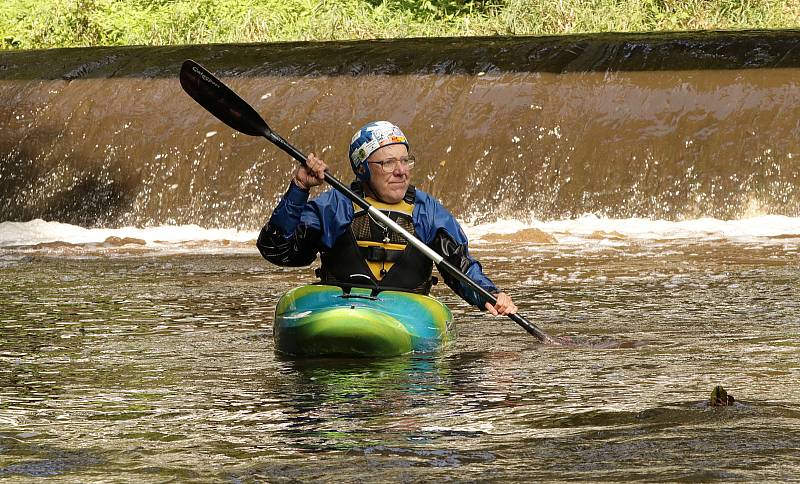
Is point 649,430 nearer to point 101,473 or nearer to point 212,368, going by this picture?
point 101,473

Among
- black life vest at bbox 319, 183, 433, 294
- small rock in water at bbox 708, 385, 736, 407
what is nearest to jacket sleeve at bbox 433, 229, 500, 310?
black life vest at bbox 319, 183, 433, 294

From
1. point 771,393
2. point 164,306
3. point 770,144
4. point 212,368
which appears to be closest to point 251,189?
point 770,144

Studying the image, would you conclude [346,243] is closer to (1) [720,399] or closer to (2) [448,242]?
(2) [448,242]

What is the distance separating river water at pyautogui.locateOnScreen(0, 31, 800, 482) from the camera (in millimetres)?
4344

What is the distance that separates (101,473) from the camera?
3.99 m

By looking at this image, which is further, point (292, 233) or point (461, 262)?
point (461, 262)

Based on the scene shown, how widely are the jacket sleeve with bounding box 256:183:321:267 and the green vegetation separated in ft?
44.0

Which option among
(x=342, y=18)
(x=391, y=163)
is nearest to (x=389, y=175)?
(x=391, y=163)

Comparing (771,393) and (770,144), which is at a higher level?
(770,144)

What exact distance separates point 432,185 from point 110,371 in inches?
304

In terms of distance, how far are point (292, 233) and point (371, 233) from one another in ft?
1.19

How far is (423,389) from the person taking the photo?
211 inches

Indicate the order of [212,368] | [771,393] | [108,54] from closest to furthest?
[771,393] < [212,368] < [108,54]

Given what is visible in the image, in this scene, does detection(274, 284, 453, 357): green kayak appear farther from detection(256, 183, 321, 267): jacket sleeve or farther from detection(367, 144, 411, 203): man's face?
detection(367, 144, 411, 203): man's face
